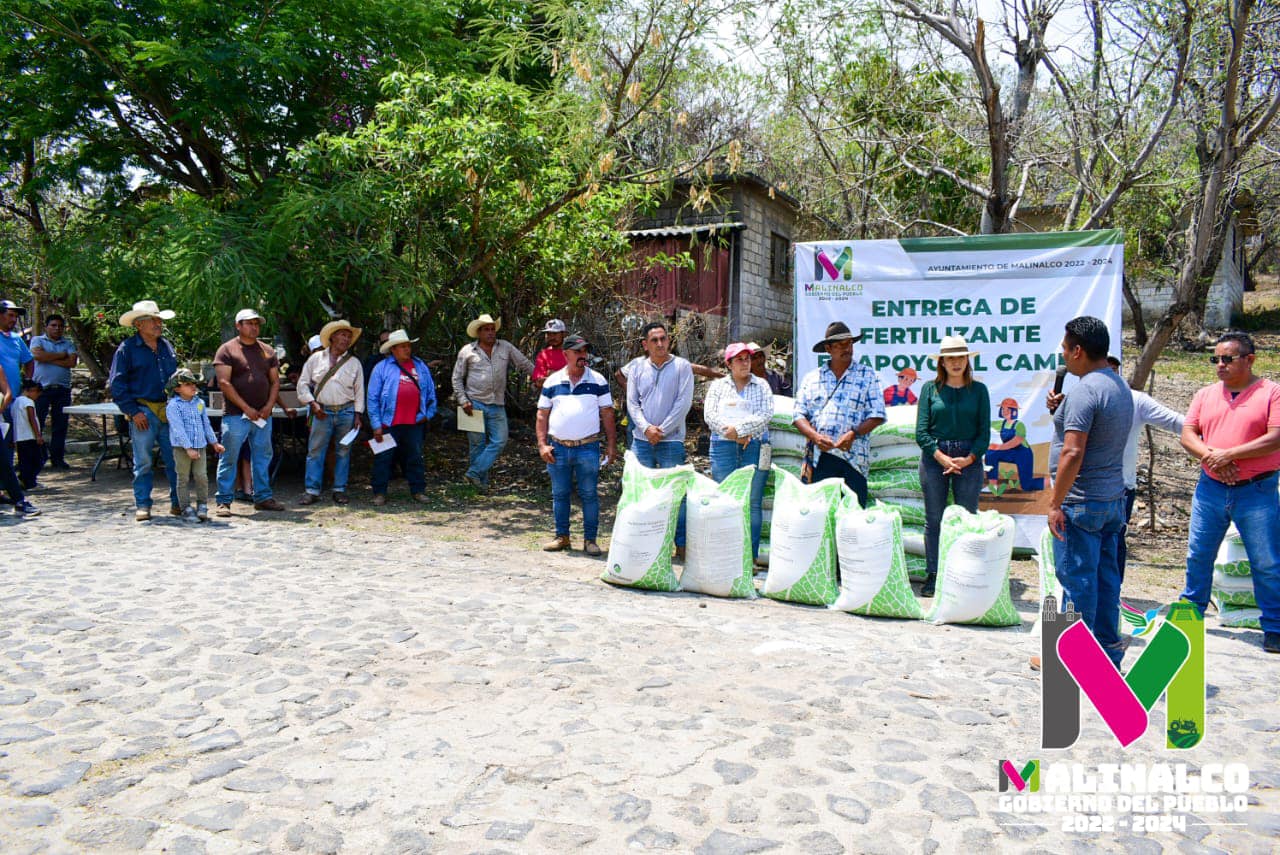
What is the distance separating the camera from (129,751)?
3504 millimetres

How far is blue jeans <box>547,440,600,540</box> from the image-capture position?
717cm

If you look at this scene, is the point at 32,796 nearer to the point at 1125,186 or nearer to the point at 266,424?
the point at 266,424

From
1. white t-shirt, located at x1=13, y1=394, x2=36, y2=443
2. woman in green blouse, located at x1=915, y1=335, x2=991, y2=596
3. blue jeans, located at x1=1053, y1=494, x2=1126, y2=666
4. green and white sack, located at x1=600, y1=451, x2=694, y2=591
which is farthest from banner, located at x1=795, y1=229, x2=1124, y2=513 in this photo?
white t-shirt, located at x1=13, y1=394, x2=36, y2=443

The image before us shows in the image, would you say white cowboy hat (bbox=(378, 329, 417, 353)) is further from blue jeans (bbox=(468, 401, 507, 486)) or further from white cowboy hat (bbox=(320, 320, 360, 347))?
blue jeans (bbox=(468, 401, 507, 486))

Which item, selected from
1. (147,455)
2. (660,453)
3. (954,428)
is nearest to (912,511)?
(954,428)

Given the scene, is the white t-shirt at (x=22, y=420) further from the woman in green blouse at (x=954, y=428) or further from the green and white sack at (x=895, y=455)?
the woman in green blouse at (x=954, y=428)

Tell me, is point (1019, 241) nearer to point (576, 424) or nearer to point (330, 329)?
point (576, 424)

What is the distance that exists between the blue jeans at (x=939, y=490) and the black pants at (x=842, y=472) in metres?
0.43

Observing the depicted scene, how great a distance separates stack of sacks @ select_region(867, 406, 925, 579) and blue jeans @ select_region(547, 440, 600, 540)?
86.9 inches

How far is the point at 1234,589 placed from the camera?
5648 mm

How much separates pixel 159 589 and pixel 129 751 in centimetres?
249

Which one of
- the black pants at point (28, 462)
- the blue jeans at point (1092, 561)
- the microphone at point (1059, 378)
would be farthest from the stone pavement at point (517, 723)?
the black pants at point (28, 462)

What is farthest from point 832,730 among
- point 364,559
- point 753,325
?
point 753,325

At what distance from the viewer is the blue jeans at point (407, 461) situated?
9.44 meters
